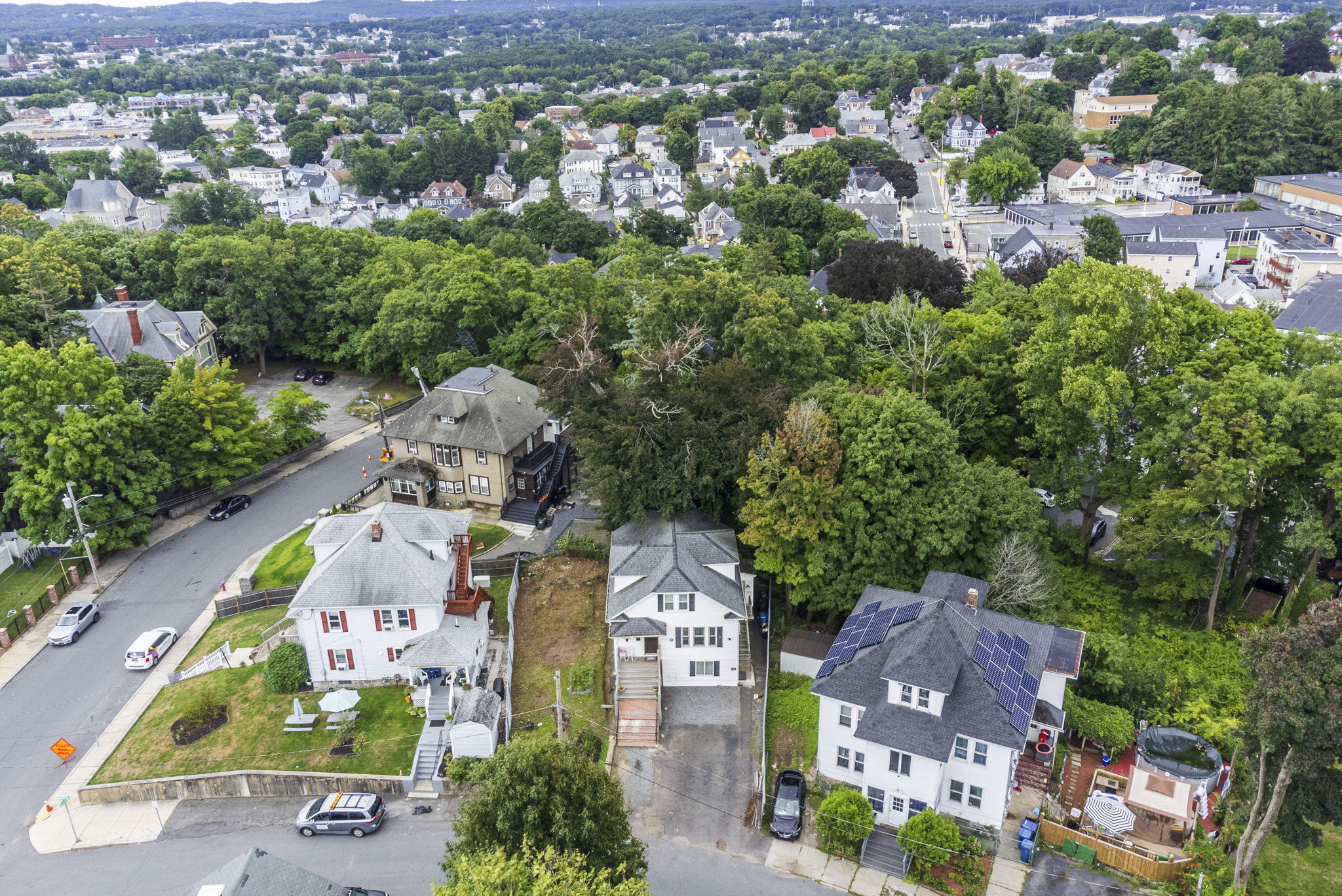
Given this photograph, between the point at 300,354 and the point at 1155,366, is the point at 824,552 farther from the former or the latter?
the point at 300,354

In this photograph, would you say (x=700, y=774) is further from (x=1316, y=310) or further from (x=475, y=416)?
(x=1316, y=310)

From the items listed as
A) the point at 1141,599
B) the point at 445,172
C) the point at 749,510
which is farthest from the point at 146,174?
the point at 1141,599

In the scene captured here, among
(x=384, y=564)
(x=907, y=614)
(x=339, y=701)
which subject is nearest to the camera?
(x=907, y=614)

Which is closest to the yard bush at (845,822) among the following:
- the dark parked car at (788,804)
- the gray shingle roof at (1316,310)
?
the dark parked car at (788,804)

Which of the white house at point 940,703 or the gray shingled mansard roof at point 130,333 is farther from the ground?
the gray shingled mansard roof at point 130,333

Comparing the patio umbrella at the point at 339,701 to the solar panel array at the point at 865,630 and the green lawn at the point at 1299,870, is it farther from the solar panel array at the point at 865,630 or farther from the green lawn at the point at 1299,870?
the green lawn at the point at 1299,870

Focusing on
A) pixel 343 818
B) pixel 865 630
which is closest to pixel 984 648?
pixel 865 630
